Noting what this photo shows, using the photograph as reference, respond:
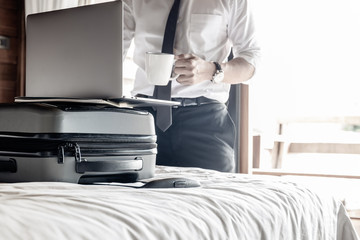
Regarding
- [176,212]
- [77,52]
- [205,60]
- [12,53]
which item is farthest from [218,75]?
[12,53]

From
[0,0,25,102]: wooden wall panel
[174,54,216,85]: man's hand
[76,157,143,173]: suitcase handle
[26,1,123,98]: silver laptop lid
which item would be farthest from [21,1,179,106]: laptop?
[0,0,25,102]: wooden wall panel

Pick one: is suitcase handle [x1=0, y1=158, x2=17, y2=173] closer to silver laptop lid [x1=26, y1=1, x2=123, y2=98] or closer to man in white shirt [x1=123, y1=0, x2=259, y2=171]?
silver laptop lid [x1=26, y1=1, x2=123, y2=98]

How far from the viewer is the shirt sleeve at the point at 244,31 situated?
1707mm

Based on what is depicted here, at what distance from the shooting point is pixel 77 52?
1061 millimetres

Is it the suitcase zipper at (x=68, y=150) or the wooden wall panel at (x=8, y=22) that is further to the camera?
the wooden wall panel at (x=8, y=22)

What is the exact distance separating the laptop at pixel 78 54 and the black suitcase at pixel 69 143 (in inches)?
2.4

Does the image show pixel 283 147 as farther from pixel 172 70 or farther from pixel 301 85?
pixel 172 70

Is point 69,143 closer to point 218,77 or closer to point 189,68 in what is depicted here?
point 189,68

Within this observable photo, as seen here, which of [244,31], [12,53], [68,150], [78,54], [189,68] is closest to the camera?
[68,150]

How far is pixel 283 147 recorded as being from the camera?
4.24 metres

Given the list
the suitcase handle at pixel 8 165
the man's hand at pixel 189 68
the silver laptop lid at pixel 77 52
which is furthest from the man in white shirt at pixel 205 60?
the suitcase handle at pixel 8 165

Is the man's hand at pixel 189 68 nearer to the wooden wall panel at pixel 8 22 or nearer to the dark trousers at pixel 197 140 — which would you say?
the dark trousers at pixel 197 140

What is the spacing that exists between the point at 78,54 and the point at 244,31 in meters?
0.76

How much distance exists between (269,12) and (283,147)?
107 cm
